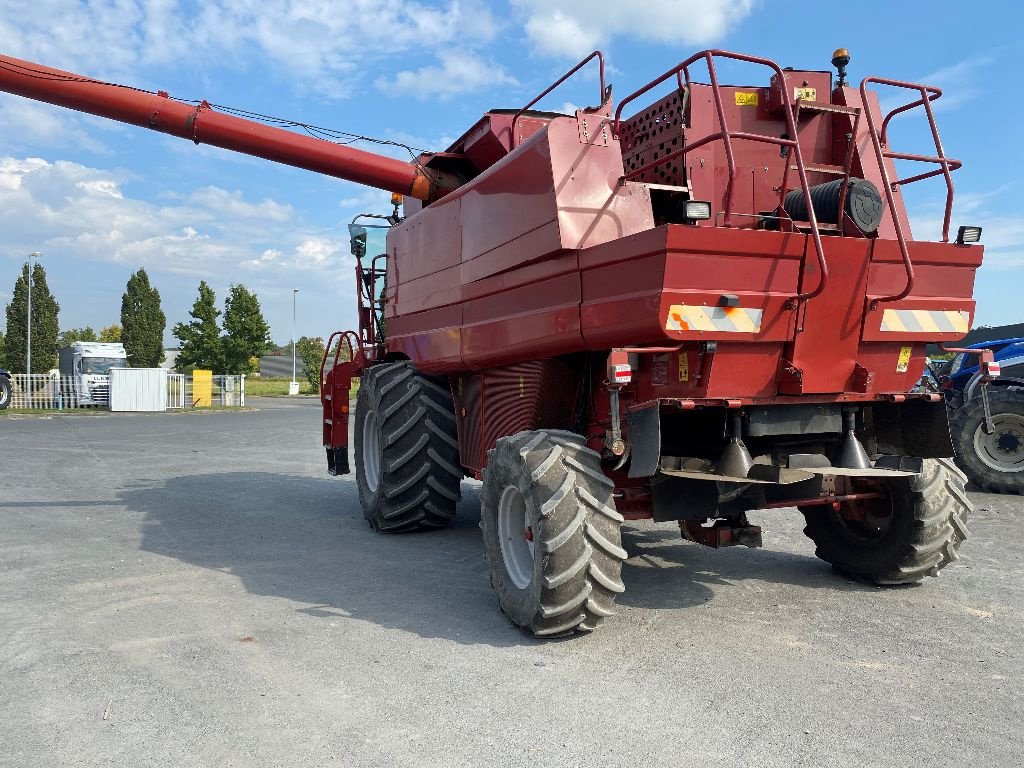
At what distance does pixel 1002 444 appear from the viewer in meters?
10.1

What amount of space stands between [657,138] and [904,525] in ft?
9.71

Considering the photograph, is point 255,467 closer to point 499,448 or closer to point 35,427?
point 499,448

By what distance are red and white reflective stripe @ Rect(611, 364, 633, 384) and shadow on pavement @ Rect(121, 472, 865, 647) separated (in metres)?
1.53

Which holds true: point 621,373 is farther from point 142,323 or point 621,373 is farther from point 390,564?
point 142,323

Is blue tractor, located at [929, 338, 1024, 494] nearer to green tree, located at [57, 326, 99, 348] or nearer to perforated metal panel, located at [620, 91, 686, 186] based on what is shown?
perforated metal panel, located at [620, 91, 686, 186]

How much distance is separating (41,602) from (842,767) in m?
4.75

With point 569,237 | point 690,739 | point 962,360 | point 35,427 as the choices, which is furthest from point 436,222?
point 35,427

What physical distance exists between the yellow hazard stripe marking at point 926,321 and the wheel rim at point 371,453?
15.0ft

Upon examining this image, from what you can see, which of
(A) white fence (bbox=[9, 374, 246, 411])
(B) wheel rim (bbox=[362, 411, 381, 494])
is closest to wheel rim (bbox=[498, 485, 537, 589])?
(B) wheel rim (bbox=[362, 411, 381, 494])

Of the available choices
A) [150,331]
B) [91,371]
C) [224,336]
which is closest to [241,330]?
[224,336]

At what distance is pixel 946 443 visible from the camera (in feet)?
16.3

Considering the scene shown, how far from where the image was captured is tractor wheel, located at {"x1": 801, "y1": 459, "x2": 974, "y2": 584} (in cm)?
505

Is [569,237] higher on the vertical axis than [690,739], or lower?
higher

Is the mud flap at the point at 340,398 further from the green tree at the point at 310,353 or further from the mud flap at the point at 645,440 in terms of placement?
the green tree at the point at 310,353
